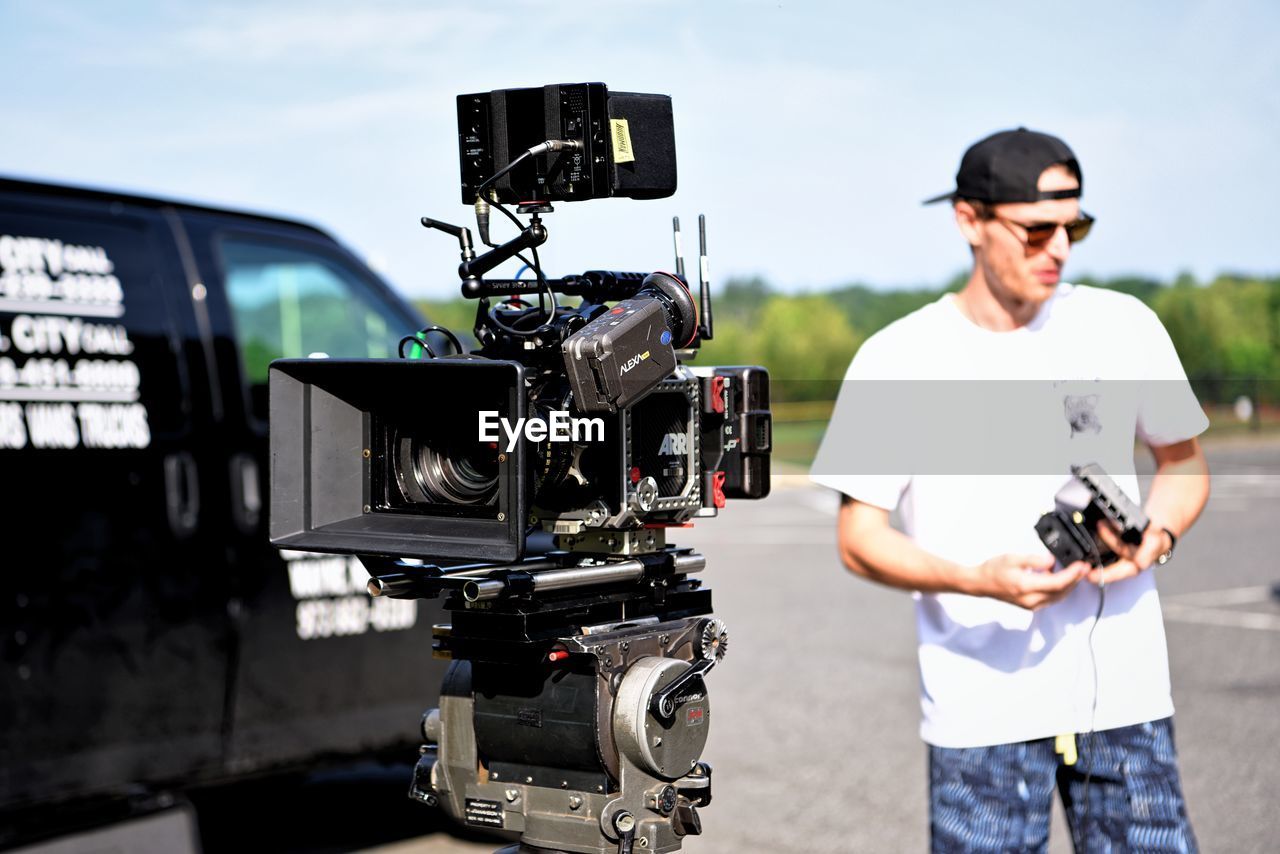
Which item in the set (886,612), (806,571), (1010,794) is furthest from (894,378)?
(806,571)

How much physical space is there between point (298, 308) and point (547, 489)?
11.1ft

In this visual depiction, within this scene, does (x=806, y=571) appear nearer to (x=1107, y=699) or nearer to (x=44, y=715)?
(x=44, y=715)

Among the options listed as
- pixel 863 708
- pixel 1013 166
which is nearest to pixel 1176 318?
pixel 863 708

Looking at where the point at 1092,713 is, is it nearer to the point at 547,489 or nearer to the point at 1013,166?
the point at 1013,166

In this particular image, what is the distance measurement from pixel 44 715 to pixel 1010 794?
310 cm

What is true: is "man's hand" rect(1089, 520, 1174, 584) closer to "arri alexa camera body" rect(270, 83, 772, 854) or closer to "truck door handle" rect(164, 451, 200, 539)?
"arri alexa camera body" rect(270, 83, 772, 854)

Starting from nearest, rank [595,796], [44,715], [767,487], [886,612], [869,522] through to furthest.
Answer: [595,796]
[767,487]
[869,522]
[44,715]
[886,612]

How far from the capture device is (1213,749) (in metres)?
7.40

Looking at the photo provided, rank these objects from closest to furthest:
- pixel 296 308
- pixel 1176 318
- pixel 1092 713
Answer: pixel 1092 713, pixel 296 308, pixel 1176 318

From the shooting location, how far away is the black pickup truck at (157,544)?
4855mm

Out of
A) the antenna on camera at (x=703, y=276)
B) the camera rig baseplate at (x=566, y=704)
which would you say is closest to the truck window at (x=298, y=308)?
the antenna on camera at (x=703, y=276)

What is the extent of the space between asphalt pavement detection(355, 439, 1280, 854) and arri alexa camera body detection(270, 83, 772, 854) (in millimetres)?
939

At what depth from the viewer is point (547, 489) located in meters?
2.71

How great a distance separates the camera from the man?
3.29 metres
